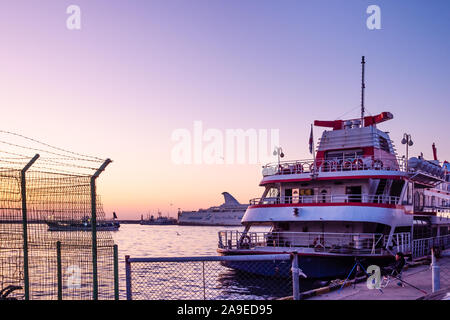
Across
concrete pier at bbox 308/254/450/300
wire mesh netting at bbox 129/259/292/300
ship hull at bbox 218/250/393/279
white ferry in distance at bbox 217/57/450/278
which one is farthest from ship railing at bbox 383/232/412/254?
concrete pier at bbox 308/254/450/300

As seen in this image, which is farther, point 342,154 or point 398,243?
point 342,154

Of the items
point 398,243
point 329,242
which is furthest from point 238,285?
point 398,243

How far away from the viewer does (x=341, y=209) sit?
2181cm

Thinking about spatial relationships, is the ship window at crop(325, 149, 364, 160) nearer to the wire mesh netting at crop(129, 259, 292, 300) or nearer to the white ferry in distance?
the white ferry in distance

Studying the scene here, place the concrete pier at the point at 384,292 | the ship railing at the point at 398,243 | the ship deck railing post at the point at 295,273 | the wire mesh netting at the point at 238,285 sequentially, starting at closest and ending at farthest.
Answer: the ship deck railing post at the point at 295,273 → the concrete pier at the point at 384,292 → the wire mesh netting at the point at 238,285 → the ship railing at the point at 398,243

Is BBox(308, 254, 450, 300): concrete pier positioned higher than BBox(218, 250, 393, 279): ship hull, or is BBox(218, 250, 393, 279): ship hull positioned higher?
BBox(308, 254, 450, 300): concrete pier

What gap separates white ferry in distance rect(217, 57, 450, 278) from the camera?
2122 cm

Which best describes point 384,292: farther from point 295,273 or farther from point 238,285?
point 238,285

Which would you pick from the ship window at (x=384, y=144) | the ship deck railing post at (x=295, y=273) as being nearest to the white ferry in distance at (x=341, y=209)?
the ship window at (x=384, y=144)

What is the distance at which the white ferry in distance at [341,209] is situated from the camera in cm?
2122

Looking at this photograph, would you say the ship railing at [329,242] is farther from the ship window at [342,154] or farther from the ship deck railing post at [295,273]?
the ship deck railing post at [295,273]

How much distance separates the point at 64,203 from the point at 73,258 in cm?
154
